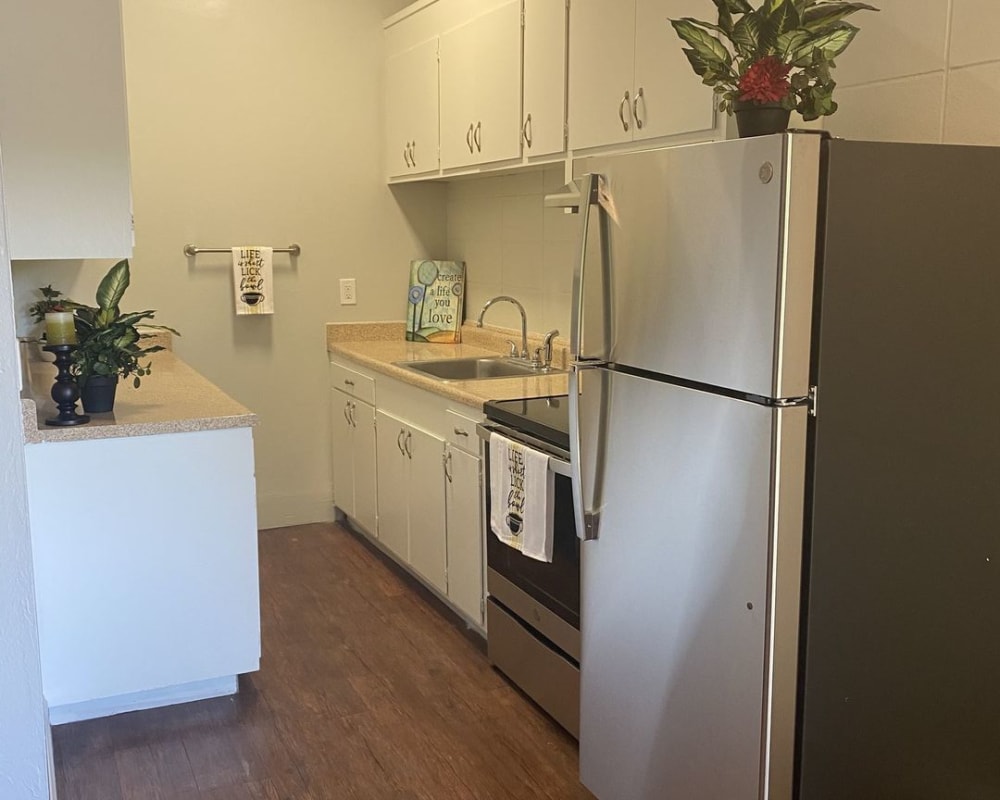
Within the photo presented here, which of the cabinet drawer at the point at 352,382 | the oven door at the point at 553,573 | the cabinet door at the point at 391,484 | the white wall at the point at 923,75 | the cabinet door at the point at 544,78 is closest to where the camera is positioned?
the white wall at the point at 923,75

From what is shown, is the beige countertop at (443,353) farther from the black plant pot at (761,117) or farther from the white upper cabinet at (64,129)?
the black plant pot at (761,117)

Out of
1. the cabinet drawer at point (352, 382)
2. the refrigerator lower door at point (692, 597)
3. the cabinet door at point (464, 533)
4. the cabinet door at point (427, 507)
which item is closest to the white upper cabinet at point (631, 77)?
the refrigerator lower door at point (692, 597)

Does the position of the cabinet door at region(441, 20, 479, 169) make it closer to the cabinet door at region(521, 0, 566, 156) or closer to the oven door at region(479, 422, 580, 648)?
the cabinet door at region(521, 0, 566, 156)

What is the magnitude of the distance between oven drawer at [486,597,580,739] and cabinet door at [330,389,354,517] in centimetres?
150

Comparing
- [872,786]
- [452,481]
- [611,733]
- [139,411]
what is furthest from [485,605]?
[872,786]

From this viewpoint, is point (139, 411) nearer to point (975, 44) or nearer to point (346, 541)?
point (346, 541)

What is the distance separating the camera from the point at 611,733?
2180 mm

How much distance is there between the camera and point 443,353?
13.8 ft

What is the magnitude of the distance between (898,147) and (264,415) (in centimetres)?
343

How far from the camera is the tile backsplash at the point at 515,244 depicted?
3801 millimetres

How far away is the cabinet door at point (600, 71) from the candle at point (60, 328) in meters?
1.55

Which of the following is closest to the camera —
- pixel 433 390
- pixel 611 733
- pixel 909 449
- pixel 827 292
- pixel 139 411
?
pixel 827 292

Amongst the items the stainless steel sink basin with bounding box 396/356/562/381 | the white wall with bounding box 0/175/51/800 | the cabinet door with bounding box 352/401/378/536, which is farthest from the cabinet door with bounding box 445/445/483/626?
the white wall with bounding box 0/175/51/800

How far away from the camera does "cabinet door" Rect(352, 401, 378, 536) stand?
161 inches
